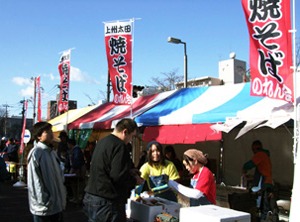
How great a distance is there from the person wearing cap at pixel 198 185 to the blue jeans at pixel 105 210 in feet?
2.70

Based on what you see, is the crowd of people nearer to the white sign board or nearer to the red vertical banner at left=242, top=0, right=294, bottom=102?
the red vertical banner at left=242, top=0, right=294, bottom=102

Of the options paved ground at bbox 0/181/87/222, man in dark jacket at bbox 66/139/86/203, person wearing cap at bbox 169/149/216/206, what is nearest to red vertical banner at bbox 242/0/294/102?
person wearing cap at bbox 169/149/216/206

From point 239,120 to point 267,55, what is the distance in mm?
1657

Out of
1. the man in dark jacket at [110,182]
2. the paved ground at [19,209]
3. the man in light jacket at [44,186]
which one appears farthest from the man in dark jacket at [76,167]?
the man in dark jacket at [110,182]

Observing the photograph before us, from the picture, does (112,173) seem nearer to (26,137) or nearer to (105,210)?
(105,210)

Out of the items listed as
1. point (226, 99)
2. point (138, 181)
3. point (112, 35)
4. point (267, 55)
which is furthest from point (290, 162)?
point (138, 181)

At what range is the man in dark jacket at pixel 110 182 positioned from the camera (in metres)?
2.68

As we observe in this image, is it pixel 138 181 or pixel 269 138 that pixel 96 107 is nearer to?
pixel 269 138

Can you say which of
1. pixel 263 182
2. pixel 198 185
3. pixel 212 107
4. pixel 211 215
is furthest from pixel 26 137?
pixel 211 215

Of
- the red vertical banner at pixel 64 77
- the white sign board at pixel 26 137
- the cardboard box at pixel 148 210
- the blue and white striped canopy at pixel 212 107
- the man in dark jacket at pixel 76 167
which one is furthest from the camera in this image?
the white sign board at pixel 26 137

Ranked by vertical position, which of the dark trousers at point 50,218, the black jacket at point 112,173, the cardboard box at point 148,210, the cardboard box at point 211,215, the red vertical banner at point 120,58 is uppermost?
the red vertical banner at point 120,58

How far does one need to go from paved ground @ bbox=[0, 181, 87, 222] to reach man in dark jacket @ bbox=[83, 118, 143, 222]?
14.5ft

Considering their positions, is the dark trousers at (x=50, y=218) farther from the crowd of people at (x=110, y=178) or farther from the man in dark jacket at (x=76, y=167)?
the man in dark jacket at (x=76, y=167)

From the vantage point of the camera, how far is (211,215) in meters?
2.32
